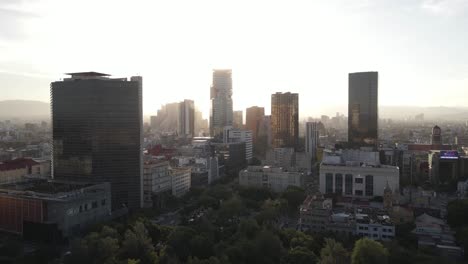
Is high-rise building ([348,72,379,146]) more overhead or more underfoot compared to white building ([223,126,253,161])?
more overhead

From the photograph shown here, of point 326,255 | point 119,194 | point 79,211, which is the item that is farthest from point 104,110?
point 326,255

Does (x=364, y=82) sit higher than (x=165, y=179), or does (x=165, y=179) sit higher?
(x=364, y=82)

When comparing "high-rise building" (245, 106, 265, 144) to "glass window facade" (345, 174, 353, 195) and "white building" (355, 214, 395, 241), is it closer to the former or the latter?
"glass window facade" (345, 174, 353, 195)

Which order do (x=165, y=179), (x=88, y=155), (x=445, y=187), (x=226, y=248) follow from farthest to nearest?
(x=445, y=187) → (x=165, y=179) → (x=88, y=155) → (x=226, y=248)

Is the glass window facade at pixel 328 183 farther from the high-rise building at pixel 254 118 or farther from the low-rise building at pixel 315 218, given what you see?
the high-rise building at pixel 254 118

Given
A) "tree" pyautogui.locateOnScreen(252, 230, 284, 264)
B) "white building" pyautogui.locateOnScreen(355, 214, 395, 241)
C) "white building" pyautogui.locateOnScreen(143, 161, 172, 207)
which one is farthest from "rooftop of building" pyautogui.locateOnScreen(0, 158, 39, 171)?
"white building" pyautogui.locateOnScreen(355, 214, 395, 241)

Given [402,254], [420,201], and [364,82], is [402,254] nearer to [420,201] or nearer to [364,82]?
[420,201]
